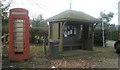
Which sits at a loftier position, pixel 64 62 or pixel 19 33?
pixel 19 33

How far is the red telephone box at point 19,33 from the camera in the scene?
9.59 meters

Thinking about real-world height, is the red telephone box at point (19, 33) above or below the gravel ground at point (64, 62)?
above

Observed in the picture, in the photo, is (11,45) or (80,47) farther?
(80,47)

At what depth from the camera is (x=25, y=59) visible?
9664 mm

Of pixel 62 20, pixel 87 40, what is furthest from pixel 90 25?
pixel 62 20

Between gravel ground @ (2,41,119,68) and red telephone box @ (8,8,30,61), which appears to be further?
red telephone box @ (8,8,30,61)

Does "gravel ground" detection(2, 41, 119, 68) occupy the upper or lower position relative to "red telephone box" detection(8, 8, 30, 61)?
lower

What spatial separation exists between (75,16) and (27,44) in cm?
508

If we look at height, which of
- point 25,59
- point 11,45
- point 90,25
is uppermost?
point 90,25

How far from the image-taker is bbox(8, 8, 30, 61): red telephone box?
9.59 m

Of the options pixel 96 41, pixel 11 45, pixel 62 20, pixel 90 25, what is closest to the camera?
pixel 11 45

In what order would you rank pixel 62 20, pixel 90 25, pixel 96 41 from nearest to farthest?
pixel 62 20, pixel 90 25, pixel 96 41

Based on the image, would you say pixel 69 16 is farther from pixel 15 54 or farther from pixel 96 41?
pixel 96 41

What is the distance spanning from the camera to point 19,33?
9.74 meters
